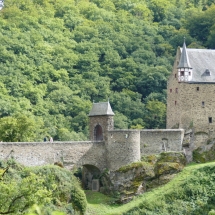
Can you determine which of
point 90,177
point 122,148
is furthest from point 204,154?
point 90,177

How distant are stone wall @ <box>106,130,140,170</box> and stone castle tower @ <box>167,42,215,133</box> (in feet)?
17.2

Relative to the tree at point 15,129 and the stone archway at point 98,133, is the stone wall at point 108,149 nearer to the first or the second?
the stone archway at point 98,133

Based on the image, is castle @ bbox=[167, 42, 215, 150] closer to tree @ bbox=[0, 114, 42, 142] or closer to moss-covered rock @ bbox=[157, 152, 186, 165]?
moss-covered rock @ bbox=[157, 152, 186, 165]

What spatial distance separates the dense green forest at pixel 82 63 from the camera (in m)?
63.8

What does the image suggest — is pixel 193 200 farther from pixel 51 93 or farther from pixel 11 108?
pixel 51 93

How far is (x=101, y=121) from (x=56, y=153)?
4197 millimetres

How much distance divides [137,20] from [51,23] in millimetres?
12761

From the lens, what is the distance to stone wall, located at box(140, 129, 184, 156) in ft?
152

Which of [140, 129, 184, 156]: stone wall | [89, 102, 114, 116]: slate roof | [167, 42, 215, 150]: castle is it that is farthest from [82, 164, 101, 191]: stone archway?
[167, 42, 215, 150]: castle

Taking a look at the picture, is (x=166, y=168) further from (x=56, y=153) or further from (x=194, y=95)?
(x=56, y=153)

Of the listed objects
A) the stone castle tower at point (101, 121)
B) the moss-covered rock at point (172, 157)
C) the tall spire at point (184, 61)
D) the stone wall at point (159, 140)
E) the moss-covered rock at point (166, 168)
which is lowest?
the moss-covered rock at point (166, 168)

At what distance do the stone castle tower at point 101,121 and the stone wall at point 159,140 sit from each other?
8.47 feet

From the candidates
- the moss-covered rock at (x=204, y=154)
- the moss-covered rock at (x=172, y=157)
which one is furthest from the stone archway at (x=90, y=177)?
the moss-covered rock at (x=204, y=154)

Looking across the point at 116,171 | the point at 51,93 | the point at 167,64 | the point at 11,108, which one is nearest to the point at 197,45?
the point at 167,64
